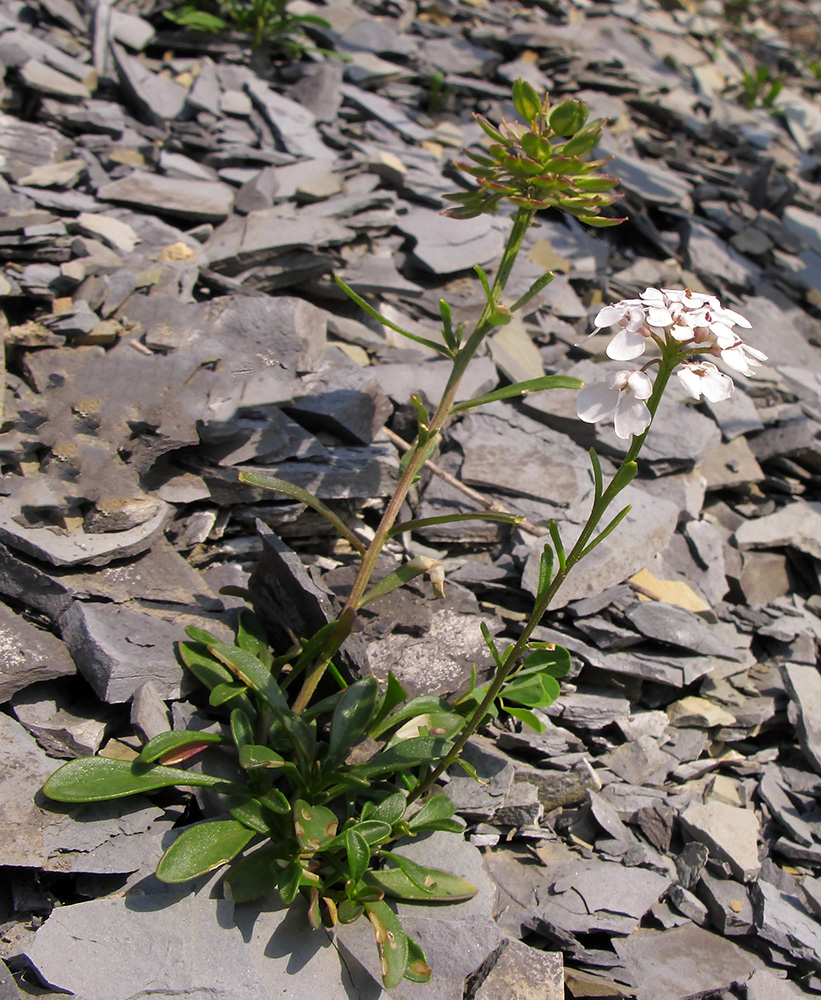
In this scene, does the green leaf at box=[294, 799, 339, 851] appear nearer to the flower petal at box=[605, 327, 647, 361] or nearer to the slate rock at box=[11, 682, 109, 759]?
the slate rock at box=[11, 682, 109, 759]

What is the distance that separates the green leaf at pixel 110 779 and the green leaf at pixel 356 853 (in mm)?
464

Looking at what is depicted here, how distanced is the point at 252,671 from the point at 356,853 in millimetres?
653

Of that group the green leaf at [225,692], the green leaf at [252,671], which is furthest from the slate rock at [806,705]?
the green leaf at [225,692]

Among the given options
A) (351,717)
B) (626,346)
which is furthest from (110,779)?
(626,346)

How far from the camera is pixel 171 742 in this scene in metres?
2.36

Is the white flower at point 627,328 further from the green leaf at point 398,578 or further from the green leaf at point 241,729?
the green leaf at point 241,729

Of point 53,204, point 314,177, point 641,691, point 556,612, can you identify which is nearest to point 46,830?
point 556,612

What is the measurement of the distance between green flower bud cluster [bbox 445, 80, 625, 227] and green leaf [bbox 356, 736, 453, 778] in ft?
5.25

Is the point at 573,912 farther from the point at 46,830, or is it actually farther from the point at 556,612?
the point at 46,830

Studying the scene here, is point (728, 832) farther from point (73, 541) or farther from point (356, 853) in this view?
point (73, 541)

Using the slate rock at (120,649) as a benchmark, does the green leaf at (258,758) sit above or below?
above

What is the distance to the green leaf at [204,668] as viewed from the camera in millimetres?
2582

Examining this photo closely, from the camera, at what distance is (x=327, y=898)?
7.59 feet

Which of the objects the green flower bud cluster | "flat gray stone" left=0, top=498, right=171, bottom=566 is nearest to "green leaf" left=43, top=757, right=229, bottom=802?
"flat gray stone" left=0, top=498, right=171, bottom=566
